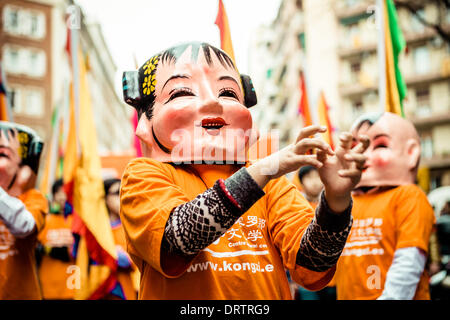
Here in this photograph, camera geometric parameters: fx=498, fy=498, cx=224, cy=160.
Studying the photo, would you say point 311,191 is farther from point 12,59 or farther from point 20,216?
point 12,59

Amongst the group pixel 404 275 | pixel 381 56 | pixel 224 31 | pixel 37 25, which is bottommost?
pixel 404 275

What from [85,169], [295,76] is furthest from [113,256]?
[295,76]

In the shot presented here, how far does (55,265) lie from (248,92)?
14.0ft

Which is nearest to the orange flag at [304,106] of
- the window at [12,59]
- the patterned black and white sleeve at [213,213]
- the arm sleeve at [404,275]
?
the arm sleeve at [404,275]

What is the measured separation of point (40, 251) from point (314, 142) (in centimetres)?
469

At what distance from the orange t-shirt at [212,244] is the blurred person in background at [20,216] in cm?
169

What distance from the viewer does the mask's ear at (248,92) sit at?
2.22m

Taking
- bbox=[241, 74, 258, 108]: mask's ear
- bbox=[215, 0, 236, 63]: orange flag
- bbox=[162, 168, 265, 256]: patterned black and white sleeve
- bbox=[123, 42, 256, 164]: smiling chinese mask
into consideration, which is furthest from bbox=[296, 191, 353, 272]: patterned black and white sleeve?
bbox=[215, 0, 236, 63]: orange flag

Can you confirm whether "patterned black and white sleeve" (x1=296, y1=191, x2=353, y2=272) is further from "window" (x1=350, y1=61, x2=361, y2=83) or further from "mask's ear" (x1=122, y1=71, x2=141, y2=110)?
"window" (x1=350, y1=61, x2=361, y2=83)

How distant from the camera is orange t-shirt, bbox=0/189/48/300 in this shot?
3.42 metres

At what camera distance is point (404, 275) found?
3131 mm

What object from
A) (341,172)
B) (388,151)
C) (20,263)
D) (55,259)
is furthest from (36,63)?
(341,172)

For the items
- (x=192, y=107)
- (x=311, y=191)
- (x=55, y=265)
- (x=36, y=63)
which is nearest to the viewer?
(x=192, y=107)

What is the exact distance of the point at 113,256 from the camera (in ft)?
13.2
